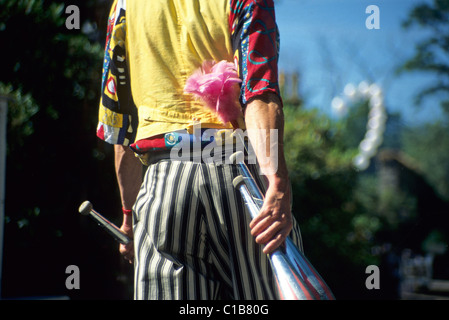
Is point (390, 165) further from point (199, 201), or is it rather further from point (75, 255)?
point (199, 201)

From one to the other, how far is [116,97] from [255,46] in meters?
0.54

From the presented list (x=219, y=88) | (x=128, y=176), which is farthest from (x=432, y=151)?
(x=219, y=88)

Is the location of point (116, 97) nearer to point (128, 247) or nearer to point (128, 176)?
point (128, 176)

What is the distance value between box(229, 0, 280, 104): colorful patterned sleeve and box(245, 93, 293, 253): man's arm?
0.04 meters

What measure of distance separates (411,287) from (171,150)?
15767mm

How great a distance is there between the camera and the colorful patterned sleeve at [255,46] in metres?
1.51

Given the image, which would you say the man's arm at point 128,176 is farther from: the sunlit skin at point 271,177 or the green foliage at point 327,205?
the green foliage at point 327,205

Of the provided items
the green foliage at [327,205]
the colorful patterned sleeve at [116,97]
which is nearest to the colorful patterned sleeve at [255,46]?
the colorful patterned sleeve at [116,97]

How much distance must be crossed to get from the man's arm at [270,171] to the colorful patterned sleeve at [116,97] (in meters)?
0.48

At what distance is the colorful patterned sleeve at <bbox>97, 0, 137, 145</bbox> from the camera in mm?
1771

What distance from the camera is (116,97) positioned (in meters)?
1.80
